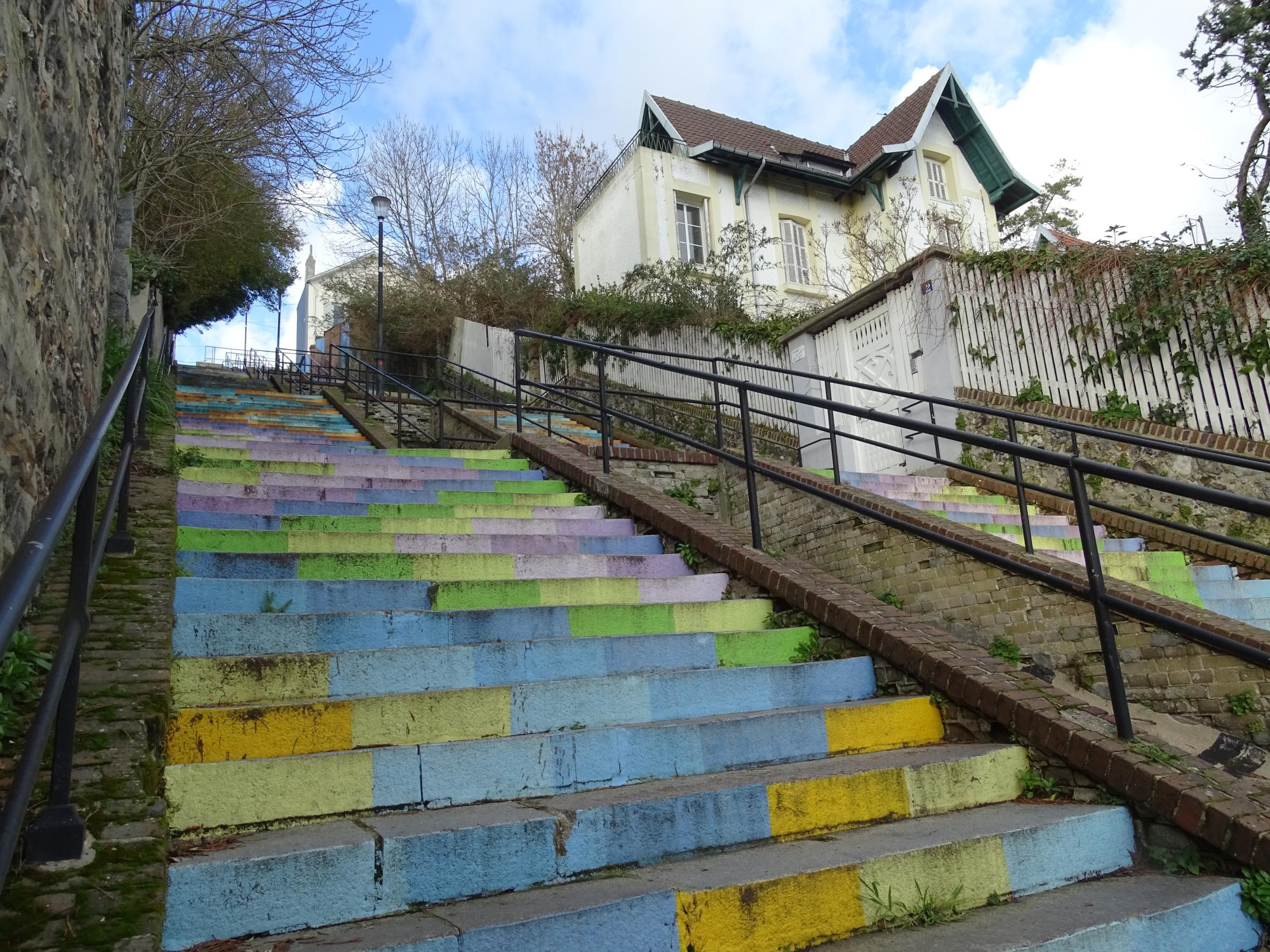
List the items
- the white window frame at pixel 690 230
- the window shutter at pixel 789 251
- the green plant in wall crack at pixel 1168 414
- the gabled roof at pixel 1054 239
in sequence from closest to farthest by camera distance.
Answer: the green plant in wall crack at pixel 1168 414
the gabled roof at pixel 1054 239
the white window frame at pixel 690 230
the window shutter at pixel 789 251

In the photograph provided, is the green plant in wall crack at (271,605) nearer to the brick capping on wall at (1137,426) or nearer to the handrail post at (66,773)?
the handrail post at (66,773)

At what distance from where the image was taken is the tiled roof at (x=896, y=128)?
65.7 ft

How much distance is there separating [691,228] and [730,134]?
2.99 m

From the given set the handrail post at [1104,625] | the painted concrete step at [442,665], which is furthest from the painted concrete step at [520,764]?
the handrail post at [1104,625]

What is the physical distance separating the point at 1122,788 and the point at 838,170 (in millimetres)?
19715

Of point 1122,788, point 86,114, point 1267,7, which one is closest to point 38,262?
point 86,114

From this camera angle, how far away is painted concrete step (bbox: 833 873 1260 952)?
77.6 inches

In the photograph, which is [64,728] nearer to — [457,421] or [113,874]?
[113,874]

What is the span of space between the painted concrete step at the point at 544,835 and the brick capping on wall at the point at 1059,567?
4.19 feet

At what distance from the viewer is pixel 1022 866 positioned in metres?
2.34

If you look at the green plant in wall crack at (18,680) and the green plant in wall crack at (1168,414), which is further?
the green plant in wall crack at (1168,414)

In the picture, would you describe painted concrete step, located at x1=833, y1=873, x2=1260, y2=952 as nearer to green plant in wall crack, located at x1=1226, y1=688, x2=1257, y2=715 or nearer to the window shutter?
green plant in wall crack, located at x1=1226, y1=688, x2=1257, y2=715

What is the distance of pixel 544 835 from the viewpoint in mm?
2098

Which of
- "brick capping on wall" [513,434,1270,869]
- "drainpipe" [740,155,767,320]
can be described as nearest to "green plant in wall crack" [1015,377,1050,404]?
"brick capping on wall" [513,434,1270,869]
